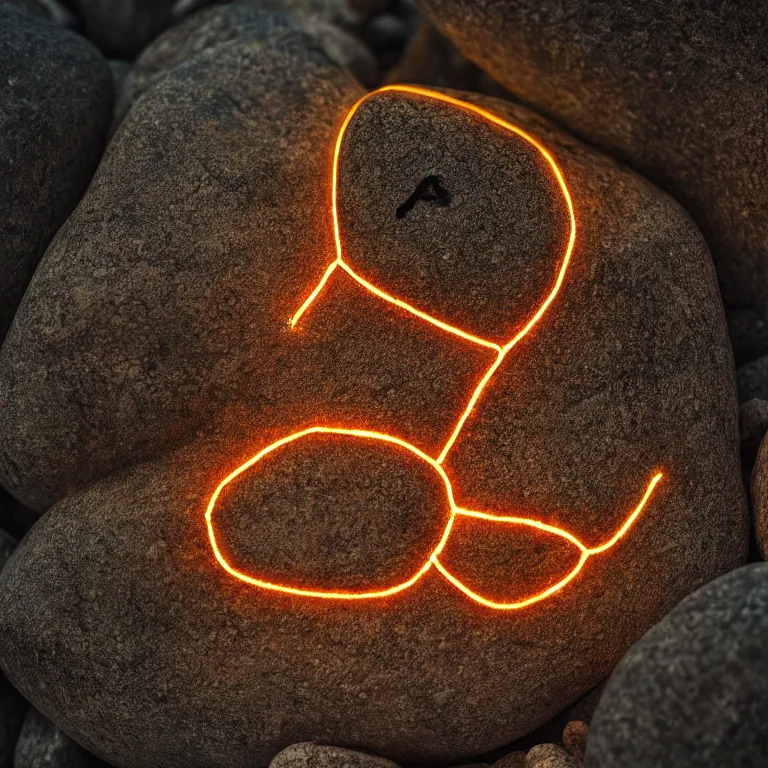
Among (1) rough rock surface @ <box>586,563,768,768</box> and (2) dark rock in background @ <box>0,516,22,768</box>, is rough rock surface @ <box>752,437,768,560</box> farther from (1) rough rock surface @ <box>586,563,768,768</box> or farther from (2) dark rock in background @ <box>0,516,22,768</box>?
(2) dark rock in background @ <box>0,516,22,768</box>

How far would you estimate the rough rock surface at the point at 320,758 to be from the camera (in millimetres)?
2471

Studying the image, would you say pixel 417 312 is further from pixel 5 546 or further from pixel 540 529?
pixel 5 546

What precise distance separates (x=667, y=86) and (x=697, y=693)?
1945 millimetres

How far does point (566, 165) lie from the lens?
9.18ft

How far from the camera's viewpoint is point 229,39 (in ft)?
10.6

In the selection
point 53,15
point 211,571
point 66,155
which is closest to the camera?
point 211,571

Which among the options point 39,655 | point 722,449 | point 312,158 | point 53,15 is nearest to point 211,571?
point 39,655

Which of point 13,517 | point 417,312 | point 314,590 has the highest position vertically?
point 417,312

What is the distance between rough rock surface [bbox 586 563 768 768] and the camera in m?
2.01

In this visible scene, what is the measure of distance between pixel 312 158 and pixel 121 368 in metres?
0.99

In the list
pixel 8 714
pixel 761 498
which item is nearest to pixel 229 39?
pixel 761 498

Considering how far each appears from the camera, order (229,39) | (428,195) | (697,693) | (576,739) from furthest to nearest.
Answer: (229,39)
(428,195)
(576,739)
(697,693)

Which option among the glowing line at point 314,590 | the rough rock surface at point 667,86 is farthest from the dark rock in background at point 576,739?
the rough rock surface at point 667,86

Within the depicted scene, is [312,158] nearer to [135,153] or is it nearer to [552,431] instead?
[135,153]
